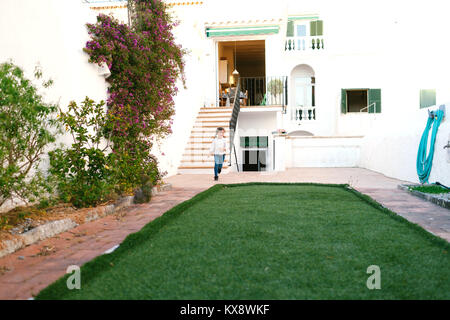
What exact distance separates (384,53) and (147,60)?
16355 mm

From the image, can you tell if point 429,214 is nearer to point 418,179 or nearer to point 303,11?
point 418,179

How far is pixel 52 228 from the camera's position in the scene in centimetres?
389

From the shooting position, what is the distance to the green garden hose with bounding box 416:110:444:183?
25.7ft

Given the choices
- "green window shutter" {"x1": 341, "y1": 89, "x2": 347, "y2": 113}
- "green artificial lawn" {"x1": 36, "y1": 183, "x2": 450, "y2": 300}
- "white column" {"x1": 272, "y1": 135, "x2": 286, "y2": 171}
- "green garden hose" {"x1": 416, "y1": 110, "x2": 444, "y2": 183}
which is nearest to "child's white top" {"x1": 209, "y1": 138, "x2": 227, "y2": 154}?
"white column" {"x1": 272, "y1": 135, "x2": 286, "y2": 171}

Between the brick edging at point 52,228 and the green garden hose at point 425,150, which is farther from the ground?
the green garden hose at point 425,150

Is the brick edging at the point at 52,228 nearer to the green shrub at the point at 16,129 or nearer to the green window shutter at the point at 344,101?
the green shrub at the point at 16,129

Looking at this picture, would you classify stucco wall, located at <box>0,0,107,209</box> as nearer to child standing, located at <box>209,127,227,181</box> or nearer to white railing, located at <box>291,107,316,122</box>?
child standing, located at <box>209,127,227,181</box>

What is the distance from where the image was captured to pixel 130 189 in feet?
19.7

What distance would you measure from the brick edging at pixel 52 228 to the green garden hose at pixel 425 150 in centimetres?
665

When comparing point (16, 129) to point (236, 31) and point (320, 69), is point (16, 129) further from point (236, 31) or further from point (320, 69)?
point (320, 69)

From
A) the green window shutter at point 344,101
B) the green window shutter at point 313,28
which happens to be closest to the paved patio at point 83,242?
the green window shutter at point 344,101

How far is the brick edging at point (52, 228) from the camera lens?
10.7ft

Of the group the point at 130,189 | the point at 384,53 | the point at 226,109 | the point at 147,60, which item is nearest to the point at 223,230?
the point at 130,189

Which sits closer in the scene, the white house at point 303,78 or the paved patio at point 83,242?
the paved patio at point 83,242
